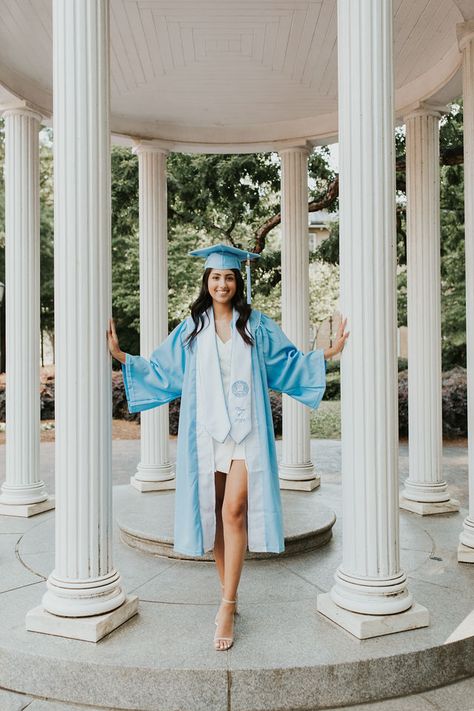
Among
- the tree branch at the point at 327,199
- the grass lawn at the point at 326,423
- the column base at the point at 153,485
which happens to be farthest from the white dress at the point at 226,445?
the grass lawn at the point at 326,423

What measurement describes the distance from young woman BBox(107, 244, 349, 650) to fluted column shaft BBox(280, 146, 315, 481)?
5496 mm

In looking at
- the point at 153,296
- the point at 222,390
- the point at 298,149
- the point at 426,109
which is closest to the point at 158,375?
the point at 222,390

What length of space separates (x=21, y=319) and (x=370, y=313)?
607 cm

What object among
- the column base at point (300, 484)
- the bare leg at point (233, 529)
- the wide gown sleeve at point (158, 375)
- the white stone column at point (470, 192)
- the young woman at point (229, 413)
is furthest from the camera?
the column base at point (300, 484)

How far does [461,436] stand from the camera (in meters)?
22.0

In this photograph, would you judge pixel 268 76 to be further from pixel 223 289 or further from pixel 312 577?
pixel 312 577

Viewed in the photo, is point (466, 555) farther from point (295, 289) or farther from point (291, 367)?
point (295, 289)

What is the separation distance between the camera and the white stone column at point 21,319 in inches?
383

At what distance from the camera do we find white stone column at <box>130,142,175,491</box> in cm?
1123

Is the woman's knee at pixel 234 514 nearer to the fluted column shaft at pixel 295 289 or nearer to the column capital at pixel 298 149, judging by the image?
the fluted column shaft at pixel 295 289

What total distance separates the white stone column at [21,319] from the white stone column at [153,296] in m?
1.97

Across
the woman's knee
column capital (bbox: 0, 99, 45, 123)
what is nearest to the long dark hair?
the woman's knee

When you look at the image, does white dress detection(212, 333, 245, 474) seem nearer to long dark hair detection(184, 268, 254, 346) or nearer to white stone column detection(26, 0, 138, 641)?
long dark hair detection(184, 268, 254, 346)

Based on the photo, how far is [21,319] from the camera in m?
9.72
